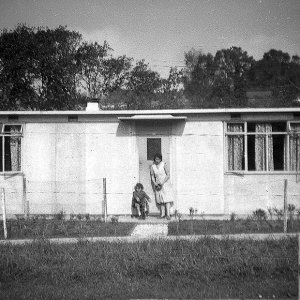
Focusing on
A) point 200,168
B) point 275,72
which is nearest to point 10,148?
point 200,168

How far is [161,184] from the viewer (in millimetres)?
10984

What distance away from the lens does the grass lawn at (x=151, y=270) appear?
18.1 ft

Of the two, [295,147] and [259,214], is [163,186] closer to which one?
[259,214]

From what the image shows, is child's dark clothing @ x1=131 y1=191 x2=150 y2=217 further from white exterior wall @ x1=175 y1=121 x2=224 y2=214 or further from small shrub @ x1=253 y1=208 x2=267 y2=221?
small shrub @ x1=253 y1=208 x2=267 y2=221

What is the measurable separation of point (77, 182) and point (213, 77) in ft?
96.6

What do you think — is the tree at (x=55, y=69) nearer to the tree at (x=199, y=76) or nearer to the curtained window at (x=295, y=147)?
the tree at (x=199, y=76)

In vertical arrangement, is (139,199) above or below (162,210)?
above

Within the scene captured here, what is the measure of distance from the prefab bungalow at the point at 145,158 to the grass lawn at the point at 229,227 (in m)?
1.12

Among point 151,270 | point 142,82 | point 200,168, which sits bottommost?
point 151,270

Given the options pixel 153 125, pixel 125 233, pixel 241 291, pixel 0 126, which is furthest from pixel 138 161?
pixel 241 291

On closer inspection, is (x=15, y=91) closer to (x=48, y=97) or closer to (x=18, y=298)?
(x=48, y=97)

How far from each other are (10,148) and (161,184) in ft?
13.5

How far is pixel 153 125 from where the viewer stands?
452 inches

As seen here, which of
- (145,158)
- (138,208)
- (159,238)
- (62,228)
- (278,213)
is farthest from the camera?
(145,158)
